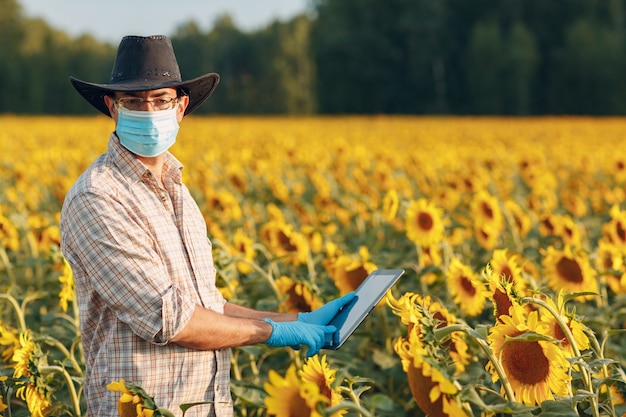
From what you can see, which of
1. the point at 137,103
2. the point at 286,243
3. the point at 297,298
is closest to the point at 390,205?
the point at 286,243

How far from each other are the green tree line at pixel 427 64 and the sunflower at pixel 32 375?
113 feet

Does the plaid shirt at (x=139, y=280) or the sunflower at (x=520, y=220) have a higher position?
the plaid shirt at (x=139, y=280)

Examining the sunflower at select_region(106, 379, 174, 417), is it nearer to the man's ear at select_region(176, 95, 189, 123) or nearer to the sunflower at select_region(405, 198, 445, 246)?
the man's ear at select_region(176, 95, 189, 123)

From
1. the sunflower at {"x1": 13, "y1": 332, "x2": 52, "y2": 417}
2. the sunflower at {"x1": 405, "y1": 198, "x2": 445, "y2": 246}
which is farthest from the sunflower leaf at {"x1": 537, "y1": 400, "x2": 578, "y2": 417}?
the sunflower at {"x1": 405, "y1": 198, "x2": 445, "y2": 246}

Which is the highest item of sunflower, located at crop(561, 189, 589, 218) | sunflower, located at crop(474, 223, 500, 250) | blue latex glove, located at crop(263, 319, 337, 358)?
blue latex glove, located at crop(263, 319, 337, 358)

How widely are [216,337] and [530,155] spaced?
8017 millimetres

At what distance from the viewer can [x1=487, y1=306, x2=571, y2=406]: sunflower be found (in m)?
1.87

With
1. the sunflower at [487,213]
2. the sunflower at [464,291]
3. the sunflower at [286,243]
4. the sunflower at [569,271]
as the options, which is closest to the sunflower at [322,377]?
the sunflower at [464,291]

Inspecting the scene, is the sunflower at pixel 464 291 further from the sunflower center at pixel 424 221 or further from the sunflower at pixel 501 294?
the sunflower at pixel 501 294

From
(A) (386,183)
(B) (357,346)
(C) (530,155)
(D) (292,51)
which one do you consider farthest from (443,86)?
(B) (357,346)

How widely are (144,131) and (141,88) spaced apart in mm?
111

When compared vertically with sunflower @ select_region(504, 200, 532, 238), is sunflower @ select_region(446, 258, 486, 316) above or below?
above

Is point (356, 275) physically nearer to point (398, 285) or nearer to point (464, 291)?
point (464, 291)

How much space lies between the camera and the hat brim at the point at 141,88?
2188mm
